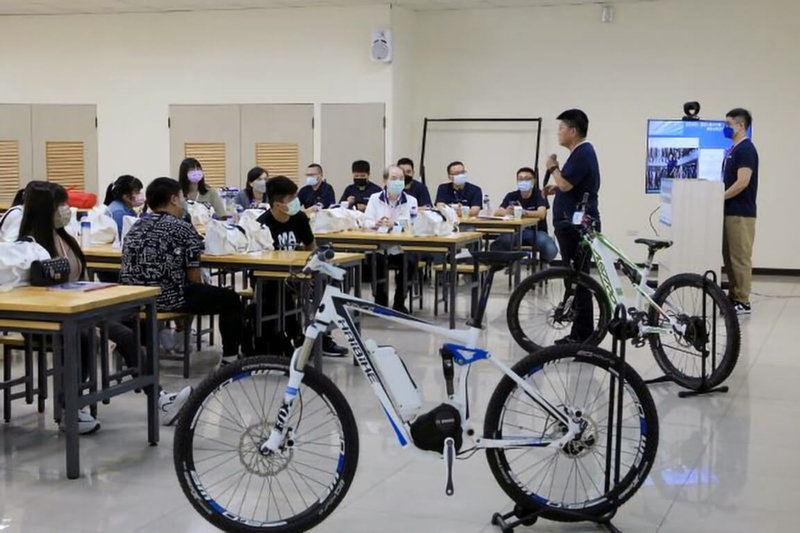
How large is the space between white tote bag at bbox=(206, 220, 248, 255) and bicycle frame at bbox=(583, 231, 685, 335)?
2.02 m

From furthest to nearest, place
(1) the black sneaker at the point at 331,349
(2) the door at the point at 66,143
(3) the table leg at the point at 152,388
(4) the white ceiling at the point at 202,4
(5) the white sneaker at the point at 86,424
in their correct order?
(2) the door at the point at 66,143 → (4) the white ceiling at the point at 202,4 → (1) the black sneaker at the point at 331,349 → (5) the white sneaker at the point at 86,424 → (3) the table leg at the point at 152,388

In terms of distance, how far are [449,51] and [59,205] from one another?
794 cm

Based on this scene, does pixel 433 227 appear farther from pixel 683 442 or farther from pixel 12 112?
pixel 12 112

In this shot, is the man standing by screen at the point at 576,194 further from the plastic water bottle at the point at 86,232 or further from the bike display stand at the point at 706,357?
the plastic water bottle at the point at 86,232

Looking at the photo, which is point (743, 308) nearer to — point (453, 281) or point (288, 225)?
point (453, 281)

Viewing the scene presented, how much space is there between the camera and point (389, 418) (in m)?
3.15

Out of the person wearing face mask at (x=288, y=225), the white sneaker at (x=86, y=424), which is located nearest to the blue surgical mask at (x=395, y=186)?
the person wearing face mask at (x=288, y=225)

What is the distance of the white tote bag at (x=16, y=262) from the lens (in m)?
4.08

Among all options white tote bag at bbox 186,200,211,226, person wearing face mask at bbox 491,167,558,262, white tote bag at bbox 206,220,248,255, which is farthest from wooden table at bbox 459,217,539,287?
white tote bag at bbox 206,220,248,255

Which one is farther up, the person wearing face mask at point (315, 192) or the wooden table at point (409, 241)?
the person wearing face mask at point (315, 192)

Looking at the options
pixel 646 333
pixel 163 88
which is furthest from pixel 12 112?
pixel 646 333

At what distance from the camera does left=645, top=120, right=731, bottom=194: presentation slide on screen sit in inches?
427

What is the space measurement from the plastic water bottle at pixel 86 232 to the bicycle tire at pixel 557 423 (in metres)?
4.04

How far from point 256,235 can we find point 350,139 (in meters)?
5.75
